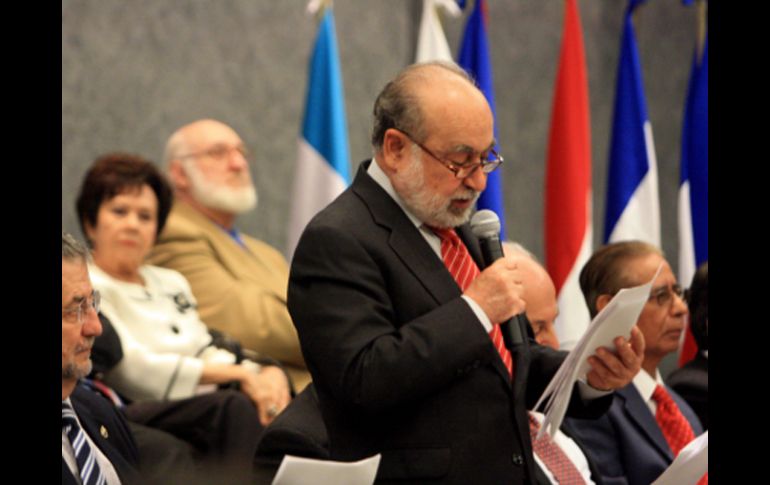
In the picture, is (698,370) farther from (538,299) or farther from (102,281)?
(102,281)

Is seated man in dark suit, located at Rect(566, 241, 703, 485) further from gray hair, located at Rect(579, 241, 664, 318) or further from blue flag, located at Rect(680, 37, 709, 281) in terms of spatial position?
blue flag, located at Rect(680, 37, 709, 281)

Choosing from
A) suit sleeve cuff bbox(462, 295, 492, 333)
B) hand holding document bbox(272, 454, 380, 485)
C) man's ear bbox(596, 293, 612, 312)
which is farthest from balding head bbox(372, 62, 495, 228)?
man's ear bbox(596, 293, 612, 312)

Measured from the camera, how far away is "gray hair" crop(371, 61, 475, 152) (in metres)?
2.48

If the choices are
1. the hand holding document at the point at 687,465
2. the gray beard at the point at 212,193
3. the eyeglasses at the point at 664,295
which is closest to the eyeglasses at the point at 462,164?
the hand holding document at the point at 687,465

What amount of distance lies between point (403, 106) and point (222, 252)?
2614mm

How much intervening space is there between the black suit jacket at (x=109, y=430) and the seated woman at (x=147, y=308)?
97 centimetres

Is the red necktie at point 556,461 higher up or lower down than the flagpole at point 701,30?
lower down

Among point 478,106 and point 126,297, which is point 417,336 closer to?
point 478,106

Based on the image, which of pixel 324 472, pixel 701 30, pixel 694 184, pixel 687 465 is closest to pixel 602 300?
pixel 687 465

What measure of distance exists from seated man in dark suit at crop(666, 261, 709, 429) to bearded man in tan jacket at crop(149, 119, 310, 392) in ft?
4.67

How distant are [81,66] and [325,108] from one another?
1.17 metres

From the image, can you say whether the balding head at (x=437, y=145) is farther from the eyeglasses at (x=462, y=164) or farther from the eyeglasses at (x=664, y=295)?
the eyeglasses at (x=664, y=295)

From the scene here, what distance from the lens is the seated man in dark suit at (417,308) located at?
227 cm
